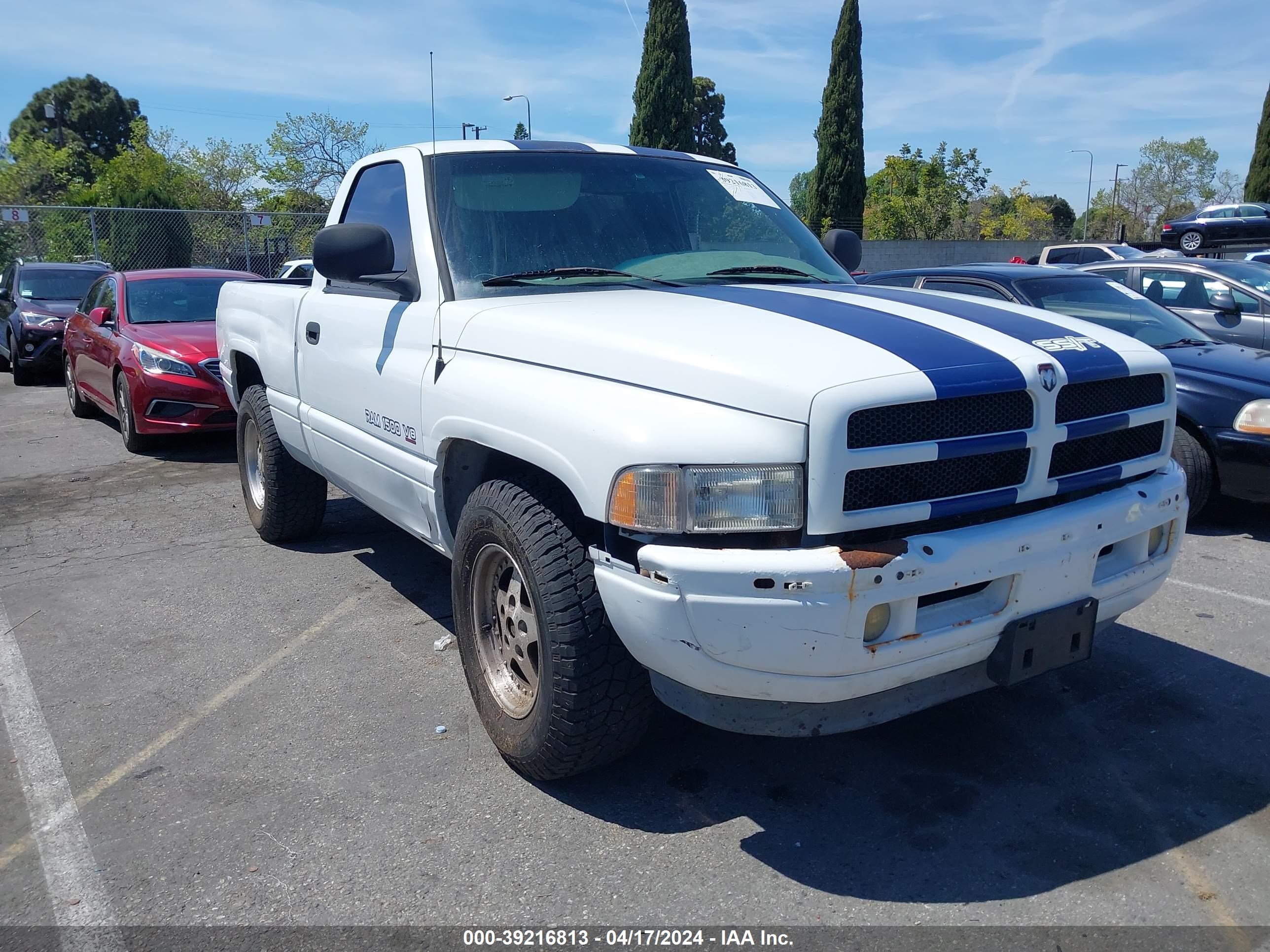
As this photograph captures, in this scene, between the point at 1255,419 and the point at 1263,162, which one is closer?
the point at 1255,419

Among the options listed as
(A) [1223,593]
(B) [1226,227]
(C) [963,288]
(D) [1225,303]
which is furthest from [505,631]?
(B) [1226,227]

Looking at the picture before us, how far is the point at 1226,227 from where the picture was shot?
88.1 feet

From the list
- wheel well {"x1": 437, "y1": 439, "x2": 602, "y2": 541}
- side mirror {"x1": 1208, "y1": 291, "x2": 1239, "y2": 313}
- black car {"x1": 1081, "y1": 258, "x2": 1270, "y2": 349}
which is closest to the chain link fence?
black car {"x1": 1081, "y1": 258, "x2": 1270, "y2": 349}

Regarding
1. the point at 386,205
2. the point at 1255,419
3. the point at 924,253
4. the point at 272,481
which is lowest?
the point at 272,481

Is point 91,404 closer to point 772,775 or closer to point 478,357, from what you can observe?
point 478,357

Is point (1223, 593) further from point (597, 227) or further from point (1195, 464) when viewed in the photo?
point (597, 227)

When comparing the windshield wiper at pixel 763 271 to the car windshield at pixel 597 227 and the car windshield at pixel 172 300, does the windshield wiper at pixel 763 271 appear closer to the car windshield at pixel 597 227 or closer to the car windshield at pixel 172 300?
the car windshield at pixel 597 227

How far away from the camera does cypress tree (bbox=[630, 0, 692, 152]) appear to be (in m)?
36.2

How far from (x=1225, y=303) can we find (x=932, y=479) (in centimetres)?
639

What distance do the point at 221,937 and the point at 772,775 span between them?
1.65 m

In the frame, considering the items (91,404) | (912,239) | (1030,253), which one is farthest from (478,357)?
(1030,253)

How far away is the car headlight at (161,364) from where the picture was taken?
27.9ft

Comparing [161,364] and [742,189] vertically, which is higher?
[742,189]

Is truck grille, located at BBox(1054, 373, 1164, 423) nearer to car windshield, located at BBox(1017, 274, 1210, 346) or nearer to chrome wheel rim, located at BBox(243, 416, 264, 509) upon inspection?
car windshield, located at BBox(1017, 274, 1210, 346)
